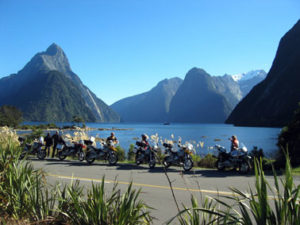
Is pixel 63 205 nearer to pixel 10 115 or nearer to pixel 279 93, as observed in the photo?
pixel 10 115

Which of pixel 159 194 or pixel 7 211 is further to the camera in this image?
pixel 159 194

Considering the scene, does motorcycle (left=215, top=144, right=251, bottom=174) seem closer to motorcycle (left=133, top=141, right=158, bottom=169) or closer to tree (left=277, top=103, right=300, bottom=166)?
tree (left=277, top=103, right=300, bottom=166)

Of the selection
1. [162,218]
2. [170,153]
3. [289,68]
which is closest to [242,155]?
[170,153]

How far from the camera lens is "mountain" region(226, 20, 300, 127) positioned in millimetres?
109250

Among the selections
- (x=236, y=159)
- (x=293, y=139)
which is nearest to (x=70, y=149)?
(x=236, y=159)

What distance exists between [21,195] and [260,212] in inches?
133

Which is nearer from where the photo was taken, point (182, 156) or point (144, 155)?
point (182, 156)

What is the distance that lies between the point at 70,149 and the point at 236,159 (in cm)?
991

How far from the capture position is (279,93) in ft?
381

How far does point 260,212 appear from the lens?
225cm

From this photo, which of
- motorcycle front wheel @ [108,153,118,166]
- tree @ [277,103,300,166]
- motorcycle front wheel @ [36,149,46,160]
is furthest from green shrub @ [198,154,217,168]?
motorcycle front wheel @ [36,149,46,160]

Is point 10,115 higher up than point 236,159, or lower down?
higher up

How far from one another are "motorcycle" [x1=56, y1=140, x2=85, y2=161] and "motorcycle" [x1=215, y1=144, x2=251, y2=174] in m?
7.99

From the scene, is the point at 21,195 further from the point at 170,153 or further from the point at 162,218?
the point at 170,153
